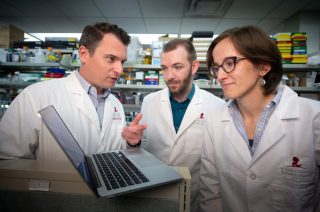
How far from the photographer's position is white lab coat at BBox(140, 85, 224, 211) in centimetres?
158

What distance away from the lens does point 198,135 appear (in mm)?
1601

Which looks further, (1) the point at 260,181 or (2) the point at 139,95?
(2) the point at 139,95

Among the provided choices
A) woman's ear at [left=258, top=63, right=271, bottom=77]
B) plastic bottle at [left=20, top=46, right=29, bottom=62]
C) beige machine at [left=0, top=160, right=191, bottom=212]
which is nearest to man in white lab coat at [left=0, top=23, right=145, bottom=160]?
beige machine at [left=0, top=160, right=191, bottom=212]

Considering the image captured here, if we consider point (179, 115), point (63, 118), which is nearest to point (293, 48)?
point (179, 115)

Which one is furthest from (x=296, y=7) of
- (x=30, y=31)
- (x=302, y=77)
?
(x=30, y=31)

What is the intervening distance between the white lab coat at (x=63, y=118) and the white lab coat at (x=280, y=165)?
740 mm

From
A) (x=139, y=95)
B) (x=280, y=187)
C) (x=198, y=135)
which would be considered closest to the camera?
(x=280, y=187)

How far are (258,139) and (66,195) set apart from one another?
3.11 ft

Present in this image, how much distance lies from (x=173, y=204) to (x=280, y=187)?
0.73m

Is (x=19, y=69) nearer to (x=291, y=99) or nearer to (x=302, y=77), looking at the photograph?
(x=291, y=99)

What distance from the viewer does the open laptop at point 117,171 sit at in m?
0.54

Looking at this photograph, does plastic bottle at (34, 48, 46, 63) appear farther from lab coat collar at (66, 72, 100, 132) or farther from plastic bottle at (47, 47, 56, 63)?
lab coat collar at (66, 72, 100, 132)

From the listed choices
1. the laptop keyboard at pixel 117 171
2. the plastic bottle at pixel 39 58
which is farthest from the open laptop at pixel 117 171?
the plastic bottle at pixel 39 58

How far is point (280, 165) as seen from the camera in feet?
3.33
